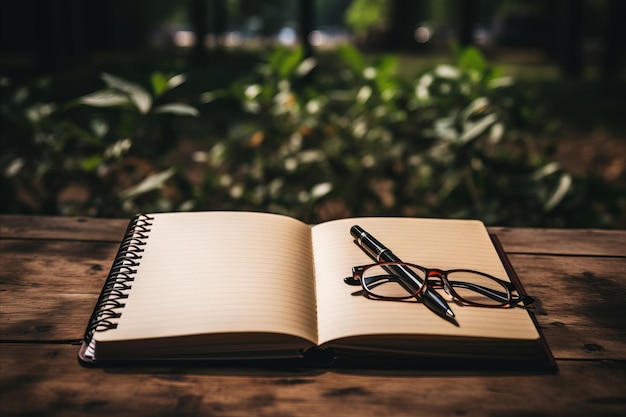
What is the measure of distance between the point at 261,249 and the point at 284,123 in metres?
1.59

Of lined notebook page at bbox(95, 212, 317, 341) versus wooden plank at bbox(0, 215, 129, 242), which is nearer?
lined notebook page at bbox(95, 212, 317, 341)

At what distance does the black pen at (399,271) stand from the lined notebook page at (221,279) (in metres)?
0.10

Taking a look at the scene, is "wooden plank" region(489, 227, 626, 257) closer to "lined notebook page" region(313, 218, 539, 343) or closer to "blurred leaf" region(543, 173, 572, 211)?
"lined notebook page" region(313, 218, 539, 343)

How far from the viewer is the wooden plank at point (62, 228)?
1455mm

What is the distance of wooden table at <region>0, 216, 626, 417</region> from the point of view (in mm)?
831

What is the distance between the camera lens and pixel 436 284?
1.05 m

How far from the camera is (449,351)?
0.94 meters

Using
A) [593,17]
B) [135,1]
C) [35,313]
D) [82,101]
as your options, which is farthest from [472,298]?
[593,17]

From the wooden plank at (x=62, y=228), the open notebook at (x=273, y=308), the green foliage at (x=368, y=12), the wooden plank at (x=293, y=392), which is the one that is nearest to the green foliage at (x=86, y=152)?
the wooden plank at (x=62, y=228)

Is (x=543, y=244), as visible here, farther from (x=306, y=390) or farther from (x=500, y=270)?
→ (x=306, y=390)

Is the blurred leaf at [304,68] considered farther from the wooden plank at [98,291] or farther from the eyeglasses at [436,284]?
the eyeglasses at [436,284]

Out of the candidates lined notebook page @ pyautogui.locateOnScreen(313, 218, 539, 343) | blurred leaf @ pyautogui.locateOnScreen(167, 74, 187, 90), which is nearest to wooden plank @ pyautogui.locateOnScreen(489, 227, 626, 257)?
lined notebook page @ pyautogui.locateOnScreen(313, 218, 539, 343)

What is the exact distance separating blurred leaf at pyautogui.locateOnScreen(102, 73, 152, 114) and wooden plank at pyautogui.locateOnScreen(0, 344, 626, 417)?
3.51 feet

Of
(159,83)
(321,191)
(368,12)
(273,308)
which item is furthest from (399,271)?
(368,12)
